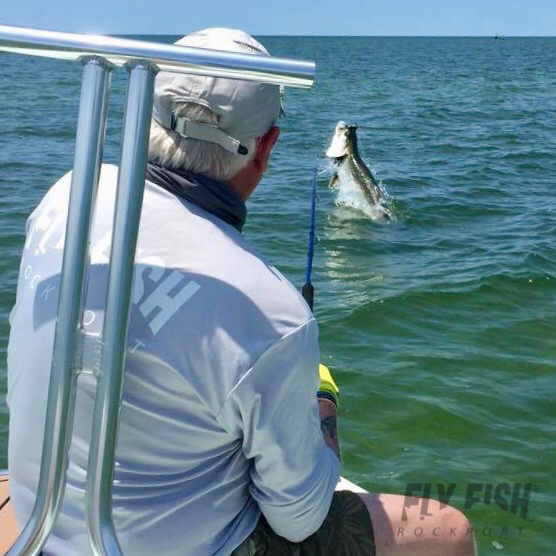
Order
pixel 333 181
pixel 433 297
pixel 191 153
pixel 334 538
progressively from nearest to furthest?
1. pixel 191 153
2. pixel 334 538
3. pixel 433 297
4. pixel 333 181

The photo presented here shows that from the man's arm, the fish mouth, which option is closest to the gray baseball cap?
the man's arm

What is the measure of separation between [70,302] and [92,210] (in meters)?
0.15

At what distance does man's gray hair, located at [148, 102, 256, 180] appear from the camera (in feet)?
6.23

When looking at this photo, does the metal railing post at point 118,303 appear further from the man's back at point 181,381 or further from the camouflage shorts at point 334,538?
the camouflage shorts at point 334,538

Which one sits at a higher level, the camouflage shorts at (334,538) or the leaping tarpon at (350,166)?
the leaping tarpon at (350,166)

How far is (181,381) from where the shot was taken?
178cm

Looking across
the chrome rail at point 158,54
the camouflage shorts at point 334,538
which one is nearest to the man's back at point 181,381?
the camouflage shorts at point 334,538

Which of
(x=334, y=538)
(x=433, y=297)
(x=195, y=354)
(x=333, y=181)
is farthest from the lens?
(x=333, y=181)

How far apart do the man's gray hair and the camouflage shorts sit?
0.83m

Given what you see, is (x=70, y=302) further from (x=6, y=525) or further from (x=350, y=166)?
(x=350, y=166)

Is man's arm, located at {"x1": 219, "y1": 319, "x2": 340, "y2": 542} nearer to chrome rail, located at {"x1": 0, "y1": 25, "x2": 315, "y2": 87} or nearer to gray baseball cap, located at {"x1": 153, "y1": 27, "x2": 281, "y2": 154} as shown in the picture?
gray baseball cap, located at {"x1": 153, "y1": 27, "x2": 281, "y2": 154}

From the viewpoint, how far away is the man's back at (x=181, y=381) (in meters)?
1.76

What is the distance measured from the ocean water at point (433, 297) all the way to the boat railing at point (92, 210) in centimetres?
115

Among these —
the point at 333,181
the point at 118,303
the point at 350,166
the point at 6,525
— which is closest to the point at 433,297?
the point at 333,181
